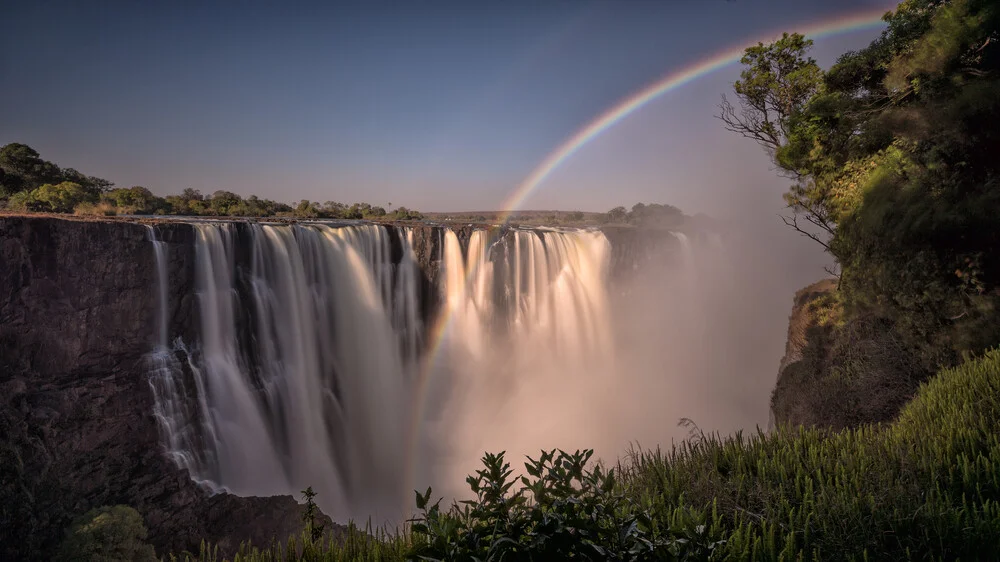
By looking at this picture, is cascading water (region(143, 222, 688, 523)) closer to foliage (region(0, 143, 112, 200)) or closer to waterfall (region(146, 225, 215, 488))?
waterfall (region(146, 225, 215, 488))

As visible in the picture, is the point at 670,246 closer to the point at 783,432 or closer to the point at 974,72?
the point at 974,72

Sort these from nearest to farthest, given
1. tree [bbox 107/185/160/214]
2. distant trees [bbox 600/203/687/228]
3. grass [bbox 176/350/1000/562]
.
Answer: grass [bbox 176/350/1000/562]
tree [bbox 107/185/160/214]
distant trees [bbox 600/203/687/228]

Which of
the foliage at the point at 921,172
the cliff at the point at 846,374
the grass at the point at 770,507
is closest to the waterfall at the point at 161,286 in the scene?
the grass at the point at 770,507

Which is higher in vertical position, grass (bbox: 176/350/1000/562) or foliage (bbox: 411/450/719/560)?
foliage (bbox: 411/450/719/560)

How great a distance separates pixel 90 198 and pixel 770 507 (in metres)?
27.5

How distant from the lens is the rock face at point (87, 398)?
1177cm

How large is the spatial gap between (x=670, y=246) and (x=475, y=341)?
712 inches

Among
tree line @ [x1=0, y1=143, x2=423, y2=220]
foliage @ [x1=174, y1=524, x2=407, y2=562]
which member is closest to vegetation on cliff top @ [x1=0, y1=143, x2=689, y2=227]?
tree line @ [x1=0, y1=143, x2=423, y2=220]

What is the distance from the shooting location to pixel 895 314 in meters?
8.95

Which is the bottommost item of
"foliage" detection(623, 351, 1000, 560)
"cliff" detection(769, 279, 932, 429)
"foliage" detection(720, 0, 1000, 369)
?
"cliff" detection(769, 279, 932, 429)

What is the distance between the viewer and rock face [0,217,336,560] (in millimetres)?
11758

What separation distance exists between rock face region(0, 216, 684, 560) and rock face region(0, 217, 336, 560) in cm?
3

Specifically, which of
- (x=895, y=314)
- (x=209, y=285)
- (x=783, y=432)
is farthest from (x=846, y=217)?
(x=209, y=285)

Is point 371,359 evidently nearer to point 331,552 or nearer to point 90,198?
point 90,198
